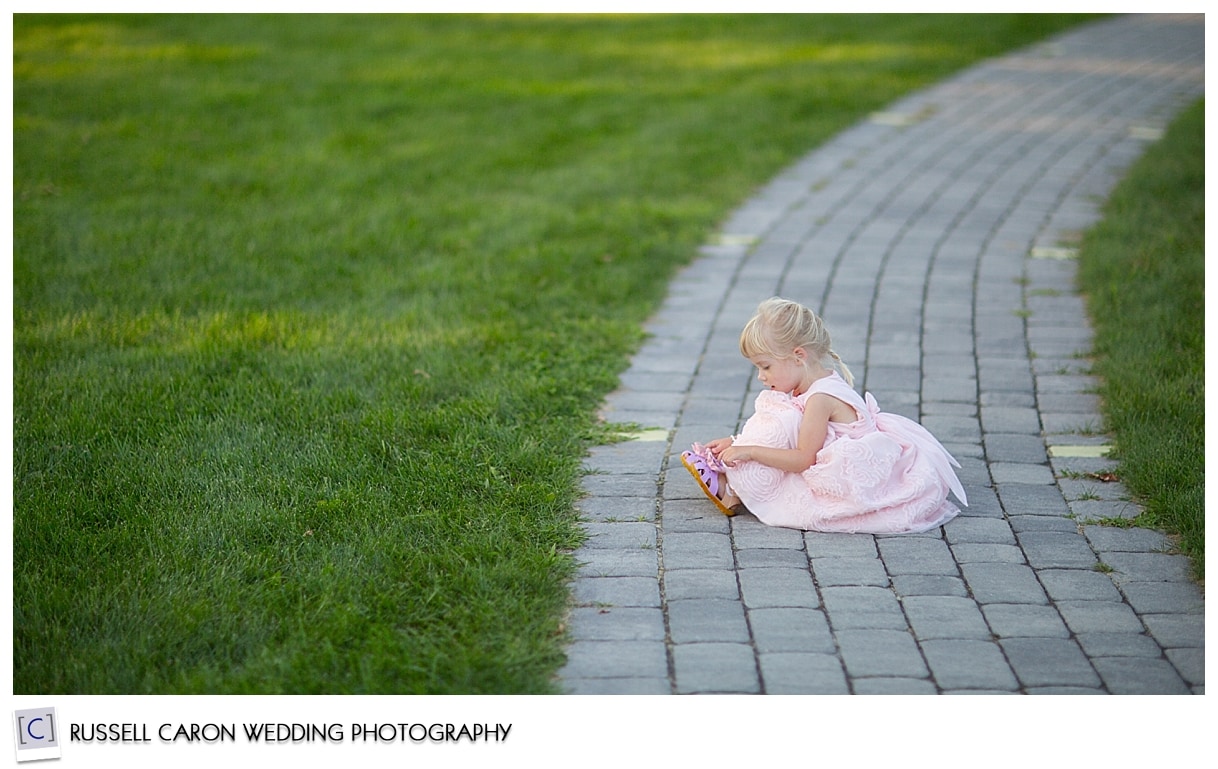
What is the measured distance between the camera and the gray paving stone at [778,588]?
359 cm

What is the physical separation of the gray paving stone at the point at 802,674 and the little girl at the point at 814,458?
87 cm

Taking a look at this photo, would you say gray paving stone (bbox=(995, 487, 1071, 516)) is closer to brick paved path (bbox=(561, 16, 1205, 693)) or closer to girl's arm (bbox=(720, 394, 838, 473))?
brick paved path (bbox=(561, 16, 1205, 693))

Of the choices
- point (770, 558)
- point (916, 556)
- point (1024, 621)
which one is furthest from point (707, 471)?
point (1024, 621)

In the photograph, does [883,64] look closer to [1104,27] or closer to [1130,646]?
[1104,27]

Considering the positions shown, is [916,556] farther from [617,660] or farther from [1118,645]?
[617,660]

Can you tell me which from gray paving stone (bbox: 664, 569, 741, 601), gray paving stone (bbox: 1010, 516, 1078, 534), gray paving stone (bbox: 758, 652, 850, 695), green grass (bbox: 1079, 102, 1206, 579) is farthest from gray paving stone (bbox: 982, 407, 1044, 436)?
gray paving stone (bbox: 758, 652, 850, 695)

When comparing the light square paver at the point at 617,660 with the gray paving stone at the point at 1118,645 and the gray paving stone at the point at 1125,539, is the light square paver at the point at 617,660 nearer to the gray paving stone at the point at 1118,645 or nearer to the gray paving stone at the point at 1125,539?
the gray paving stone at the point at 1118,645

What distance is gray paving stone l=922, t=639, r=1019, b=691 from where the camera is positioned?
3.17 metres

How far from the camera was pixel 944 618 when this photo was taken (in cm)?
350

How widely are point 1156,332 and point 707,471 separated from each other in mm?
3009

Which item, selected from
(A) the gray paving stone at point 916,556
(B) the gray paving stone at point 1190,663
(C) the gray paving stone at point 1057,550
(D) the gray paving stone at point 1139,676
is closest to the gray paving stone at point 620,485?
(A) the gray paving stone at point 916,556

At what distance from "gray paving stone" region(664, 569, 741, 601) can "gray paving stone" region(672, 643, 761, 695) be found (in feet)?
0.95

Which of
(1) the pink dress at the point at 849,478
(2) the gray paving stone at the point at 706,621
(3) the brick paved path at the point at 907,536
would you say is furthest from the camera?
(1) the pink dress at the point at 849,478

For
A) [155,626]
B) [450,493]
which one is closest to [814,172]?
[450,493]
